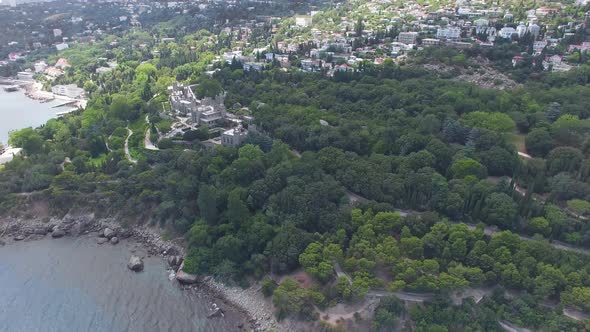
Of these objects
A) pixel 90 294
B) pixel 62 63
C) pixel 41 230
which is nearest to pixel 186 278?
pixel 90 294

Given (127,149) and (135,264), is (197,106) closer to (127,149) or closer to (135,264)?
(127,149)

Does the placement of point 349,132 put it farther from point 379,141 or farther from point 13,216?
point 13,216

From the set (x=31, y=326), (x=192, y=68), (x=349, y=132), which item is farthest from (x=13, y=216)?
(x=192, y=68)

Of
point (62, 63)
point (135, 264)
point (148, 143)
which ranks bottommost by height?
point (135, 264)

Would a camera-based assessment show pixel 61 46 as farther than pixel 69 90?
Yes

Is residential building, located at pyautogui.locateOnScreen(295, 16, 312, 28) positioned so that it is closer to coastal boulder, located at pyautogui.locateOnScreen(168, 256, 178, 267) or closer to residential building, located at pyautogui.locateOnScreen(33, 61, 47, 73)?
residential building, located at pyautogui.locateOnScreen(33, 61, 47, 73)

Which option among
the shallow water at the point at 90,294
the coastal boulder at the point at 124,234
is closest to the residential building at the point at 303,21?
the coastal boulder at the point at 124,234

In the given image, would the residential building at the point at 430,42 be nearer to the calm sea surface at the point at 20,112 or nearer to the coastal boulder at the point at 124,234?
the coastal boulder at the point at 124,234
